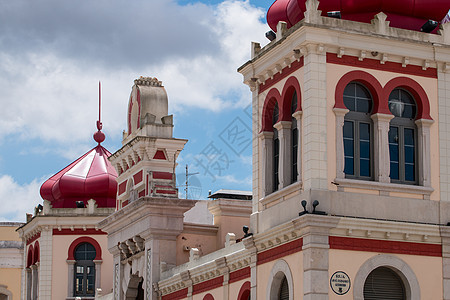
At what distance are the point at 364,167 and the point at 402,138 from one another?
1.58 meters

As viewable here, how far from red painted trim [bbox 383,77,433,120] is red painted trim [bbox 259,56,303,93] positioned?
2.75 meters

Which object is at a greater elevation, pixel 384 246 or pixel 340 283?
pixel 384 246

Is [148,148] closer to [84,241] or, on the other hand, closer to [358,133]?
[84,241]

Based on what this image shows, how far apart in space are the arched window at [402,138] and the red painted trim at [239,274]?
6.03m

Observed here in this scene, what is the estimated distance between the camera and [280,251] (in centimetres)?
2970

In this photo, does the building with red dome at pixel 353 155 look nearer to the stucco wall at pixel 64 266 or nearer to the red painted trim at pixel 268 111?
the red painted trim at pixel 268 111

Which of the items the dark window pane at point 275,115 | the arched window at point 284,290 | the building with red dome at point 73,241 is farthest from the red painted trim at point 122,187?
the arched window at point 284,290

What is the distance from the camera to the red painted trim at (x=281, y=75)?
3000 centimetres

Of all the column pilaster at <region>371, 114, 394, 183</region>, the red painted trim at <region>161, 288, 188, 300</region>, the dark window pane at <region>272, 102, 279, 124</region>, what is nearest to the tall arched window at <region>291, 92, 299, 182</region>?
the dark window pane at <region>272, 102, 279, 124</region>

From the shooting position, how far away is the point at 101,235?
172 feet

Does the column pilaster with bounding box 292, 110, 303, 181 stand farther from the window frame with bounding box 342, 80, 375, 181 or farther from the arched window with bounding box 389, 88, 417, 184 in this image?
the arched window with bounding box 389, 88, 417, 184

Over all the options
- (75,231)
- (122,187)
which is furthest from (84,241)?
(122,187)

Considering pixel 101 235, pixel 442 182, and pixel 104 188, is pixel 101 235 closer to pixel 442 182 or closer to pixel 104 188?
pixel 104 188

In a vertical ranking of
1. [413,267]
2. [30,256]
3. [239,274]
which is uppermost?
[30,256]
